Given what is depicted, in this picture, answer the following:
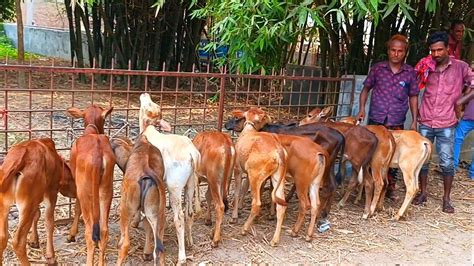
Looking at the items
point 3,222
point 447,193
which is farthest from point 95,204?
point 447,193

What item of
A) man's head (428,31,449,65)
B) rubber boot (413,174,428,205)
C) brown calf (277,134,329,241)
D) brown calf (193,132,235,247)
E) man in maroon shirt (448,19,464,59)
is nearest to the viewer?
brown calf (193,132,235,247)

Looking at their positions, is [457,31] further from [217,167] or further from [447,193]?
[217,167]

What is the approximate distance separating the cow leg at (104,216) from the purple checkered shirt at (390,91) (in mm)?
3148

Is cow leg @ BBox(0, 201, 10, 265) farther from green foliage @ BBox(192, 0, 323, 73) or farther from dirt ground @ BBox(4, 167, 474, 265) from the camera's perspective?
green foliage @ BBox(192, 0, 323, 73)

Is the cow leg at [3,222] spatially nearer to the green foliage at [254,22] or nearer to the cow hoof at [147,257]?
the cow hoof at [147,257]

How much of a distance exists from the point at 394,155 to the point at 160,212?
8.52ft

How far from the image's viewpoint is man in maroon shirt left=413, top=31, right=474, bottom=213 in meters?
4.91

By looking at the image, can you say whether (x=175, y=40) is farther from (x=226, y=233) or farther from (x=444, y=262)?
(x=444, y=262)

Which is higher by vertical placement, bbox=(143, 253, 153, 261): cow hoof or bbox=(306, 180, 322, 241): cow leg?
bbox=(306, 180, 322, 241): cow leg

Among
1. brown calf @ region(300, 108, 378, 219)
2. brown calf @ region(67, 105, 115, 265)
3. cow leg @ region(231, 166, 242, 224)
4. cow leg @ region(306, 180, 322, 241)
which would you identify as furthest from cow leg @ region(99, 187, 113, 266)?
brown calf @ region(300, 108, 378, 219)

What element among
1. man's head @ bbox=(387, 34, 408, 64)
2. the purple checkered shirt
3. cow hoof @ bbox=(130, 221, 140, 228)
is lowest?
cow hoof @ bbox=(130, 221, 140, 228)

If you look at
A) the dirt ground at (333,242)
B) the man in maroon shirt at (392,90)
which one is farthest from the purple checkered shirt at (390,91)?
the dirt ground at (333,242)

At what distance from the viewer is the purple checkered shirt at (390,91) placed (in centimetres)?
504

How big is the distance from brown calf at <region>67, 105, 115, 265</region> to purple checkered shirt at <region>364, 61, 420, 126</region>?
308 centimetres
